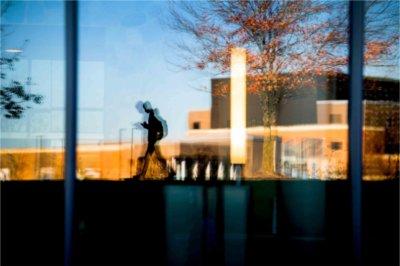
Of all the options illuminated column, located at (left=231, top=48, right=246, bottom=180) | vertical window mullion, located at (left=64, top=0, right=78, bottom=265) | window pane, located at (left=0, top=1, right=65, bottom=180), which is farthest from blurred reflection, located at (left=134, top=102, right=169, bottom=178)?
vertical window mullion, located at (left=64, top=0, right=78, bottom=265)

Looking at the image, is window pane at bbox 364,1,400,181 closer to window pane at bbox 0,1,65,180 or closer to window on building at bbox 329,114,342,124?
window on building at bbox 329,114,342,124

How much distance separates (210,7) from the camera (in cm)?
757

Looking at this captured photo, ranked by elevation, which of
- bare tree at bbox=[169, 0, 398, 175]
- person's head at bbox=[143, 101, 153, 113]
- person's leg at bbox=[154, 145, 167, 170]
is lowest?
person's leg at bbox=[154, 145, 167, 170]

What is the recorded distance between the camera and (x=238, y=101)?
8.45m

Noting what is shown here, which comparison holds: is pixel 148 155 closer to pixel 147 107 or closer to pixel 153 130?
pixel 153 130

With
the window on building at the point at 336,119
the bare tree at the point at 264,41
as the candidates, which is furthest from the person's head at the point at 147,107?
the window on building at the point at 336,119

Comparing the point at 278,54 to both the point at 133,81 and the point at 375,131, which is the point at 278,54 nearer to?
the point at 133,81

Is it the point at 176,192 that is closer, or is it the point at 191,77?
the point at 176,192

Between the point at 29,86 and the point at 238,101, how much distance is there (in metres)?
2.95

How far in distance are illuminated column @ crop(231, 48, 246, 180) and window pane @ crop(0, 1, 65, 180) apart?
8.47 feet

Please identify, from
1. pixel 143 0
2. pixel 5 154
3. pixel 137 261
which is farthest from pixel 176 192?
pixel 143 0

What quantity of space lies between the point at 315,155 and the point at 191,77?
233 centimetres

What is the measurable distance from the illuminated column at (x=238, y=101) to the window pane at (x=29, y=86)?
2582 millimetres

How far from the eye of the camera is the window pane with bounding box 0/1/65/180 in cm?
532
